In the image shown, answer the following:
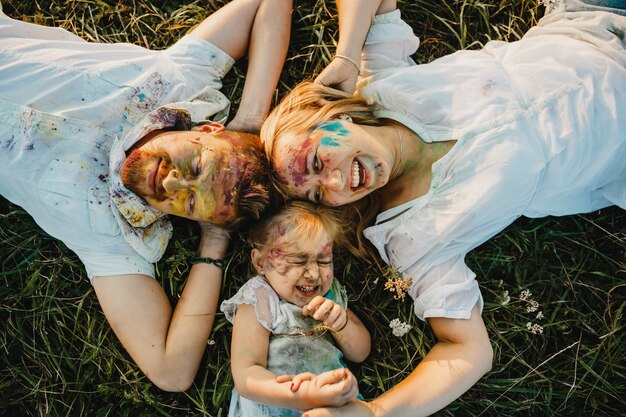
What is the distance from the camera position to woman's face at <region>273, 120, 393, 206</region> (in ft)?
8.30

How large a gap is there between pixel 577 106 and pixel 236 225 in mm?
1795

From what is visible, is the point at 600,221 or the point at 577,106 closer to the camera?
the point at 577,106

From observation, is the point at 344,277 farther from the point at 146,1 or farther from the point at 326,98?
the point at 146,1

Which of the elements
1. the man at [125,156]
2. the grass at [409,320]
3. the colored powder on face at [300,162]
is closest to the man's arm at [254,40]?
the man at [125,156]

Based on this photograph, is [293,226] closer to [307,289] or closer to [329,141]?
[307,289]

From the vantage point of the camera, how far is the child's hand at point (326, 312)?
8.20ft

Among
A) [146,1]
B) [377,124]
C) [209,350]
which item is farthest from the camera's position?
[146,1]

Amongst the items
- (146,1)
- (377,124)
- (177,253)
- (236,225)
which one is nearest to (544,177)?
(377,124)

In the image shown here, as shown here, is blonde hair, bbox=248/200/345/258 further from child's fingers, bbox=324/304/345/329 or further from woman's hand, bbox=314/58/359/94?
woman's hand, bbox=314/58/359/94

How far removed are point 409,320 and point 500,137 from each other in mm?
1093

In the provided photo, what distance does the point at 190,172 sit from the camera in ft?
8.30

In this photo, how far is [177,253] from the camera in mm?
3154

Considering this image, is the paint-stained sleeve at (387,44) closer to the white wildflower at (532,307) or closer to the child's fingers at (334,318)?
the child's fingers at (334,318)

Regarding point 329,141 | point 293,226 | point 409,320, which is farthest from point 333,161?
point 409,320
